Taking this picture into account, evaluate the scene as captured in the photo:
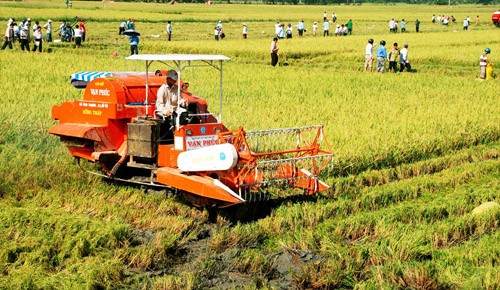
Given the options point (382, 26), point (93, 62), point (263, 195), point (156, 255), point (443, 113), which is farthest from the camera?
point (382, 26)

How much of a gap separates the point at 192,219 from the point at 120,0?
101 metres

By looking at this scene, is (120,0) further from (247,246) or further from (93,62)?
(247,246)

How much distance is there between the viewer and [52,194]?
30.9 ft

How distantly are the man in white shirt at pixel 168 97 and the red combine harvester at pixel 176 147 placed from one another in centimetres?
8

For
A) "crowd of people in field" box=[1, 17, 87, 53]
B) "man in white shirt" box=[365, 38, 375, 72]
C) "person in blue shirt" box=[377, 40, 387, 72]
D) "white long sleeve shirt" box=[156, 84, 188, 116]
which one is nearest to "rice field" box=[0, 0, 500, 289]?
"white long sleeve shirt" box=[156, 84, 188, 116]

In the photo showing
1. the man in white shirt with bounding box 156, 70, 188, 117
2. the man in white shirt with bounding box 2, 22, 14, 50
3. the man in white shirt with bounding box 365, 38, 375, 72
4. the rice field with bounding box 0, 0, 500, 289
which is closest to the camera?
the rice field with bounding box 0, 0, 500, 289

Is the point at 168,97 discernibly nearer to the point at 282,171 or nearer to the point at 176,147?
the point at 176,147

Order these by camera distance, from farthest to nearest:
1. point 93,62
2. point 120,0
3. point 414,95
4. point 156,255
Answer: point 120,0, point 93,62, point 414,95, point 156,255

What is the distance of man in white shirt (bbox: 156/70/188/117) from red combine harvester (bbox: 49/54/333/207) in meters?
0.08

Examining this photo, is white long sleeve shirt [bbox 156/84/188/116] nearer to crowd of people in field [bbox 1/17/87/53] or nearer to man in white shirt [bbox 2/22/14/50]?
crowd of people in field [bbox 1/17/87/53]

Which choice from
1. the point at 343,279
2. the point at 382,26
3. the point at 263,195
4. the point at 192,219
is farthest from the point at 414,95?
the point at 382,26

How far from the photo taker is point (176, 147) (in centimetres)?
923

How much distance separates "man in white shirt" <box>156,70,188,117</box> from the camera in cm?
973

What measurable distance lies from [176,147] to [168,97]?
0.89 meters
